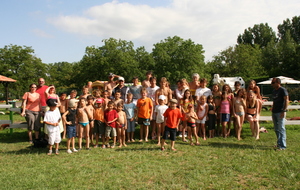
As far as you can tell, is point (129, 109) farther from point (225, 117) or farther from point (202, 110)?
Result: point (225, 117)

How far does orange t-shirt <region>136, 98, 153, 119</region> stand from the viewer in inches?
285

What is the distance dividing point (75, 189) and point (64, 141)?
158 inches

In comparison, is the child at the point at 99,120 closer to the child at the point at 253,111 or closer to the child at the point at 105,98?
the child at the point at 105,98

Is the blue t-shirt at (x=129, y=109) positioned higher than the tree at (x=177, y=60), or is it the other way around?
the tree at (x=177, y=60)

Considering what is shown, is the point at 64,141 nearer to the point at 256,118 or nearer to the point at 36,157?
the point at 36,157

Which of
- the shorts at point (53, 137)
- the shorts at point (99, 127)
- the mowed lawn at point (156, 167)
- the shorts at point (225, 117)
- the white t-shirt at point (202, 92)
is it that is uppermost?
the white t-shirt at point (202, 92)

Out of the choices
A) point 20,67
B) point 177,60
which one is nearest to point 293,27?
point 177,60

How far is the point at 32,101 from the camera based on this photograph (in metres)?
7.12

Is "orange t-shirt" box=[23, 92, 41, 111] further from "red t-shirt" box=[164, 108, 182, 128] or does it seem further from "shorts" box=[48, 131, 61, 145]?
"red t-shirt" box=[164, 108, 182, 128]

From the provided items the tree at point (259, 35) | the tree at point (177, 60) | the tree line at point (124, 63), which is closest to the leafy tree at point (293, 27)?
the tree at point (259, 35)

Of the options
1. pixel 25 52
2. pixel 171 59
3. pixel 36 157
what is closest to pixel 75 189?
pixel 36 157

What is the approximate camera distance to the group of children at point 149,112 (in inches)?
250

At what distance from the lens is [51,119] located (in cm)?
613

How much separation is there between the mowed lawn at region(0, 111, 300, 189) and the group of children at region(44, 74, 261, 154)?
1.73 ft
